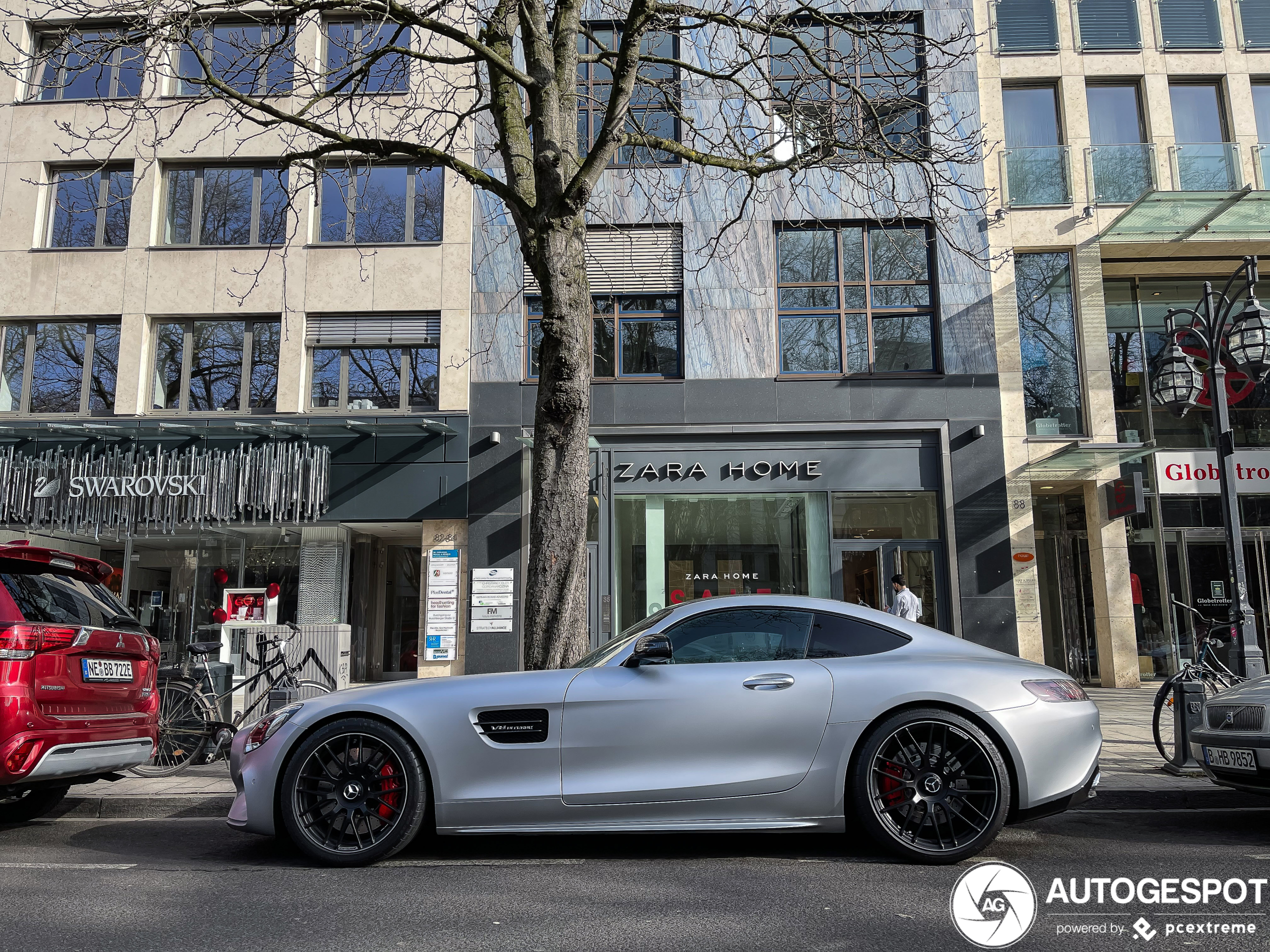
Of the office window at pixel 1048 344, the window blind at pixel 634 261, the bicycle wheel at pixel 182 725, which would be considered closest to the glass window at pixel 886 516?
the office window at pixel 1048 344

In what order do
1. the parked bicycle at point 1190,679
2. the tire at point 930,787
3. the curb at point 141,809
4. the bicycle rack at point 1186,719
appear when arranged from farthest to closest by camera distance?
the parked bicycle at point 1190,679 → the bicycle rack at point 1186,719 → the curb at point 141,809 → the tire at point 930,787

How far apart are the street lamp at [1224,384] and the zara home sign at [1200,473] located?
20.3 ft

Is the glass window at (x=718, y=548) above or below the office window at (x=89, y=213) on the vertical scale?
below

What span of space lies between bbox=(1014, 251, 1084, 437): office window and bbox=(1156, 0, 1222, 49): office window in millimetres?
4575

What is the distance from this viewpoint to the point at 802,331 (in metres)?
15.1

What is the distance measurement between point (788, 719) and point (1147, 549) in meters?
13.4

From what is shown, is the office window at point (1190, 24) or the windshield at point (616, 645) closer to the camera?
the windshield at point (616, 645)

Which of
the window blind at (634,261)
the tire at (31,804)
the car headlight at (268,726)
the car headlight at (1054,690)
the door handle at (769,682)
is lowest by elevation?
the tire at (31,804)

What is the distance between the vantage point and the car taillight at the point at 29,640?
5438 mm

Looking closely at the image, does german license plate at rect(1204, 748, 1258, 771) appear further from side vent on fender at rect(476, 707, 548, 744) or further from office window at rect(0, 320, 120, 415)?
office window at rect(0, 320, 120, 415)

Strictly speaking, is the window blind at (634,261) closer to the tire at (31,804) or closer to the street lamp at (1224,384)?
the street lamp at (1224,384)

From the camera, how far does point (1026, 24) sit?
53.5 feet

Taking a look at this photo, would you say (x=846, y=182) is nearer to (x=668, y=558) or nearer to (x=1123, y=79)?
(x=1123, y=79)

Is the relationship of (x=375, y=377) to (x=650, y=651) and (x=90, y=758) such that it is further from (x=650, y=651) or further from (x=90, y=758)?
(x=650, y=651)
